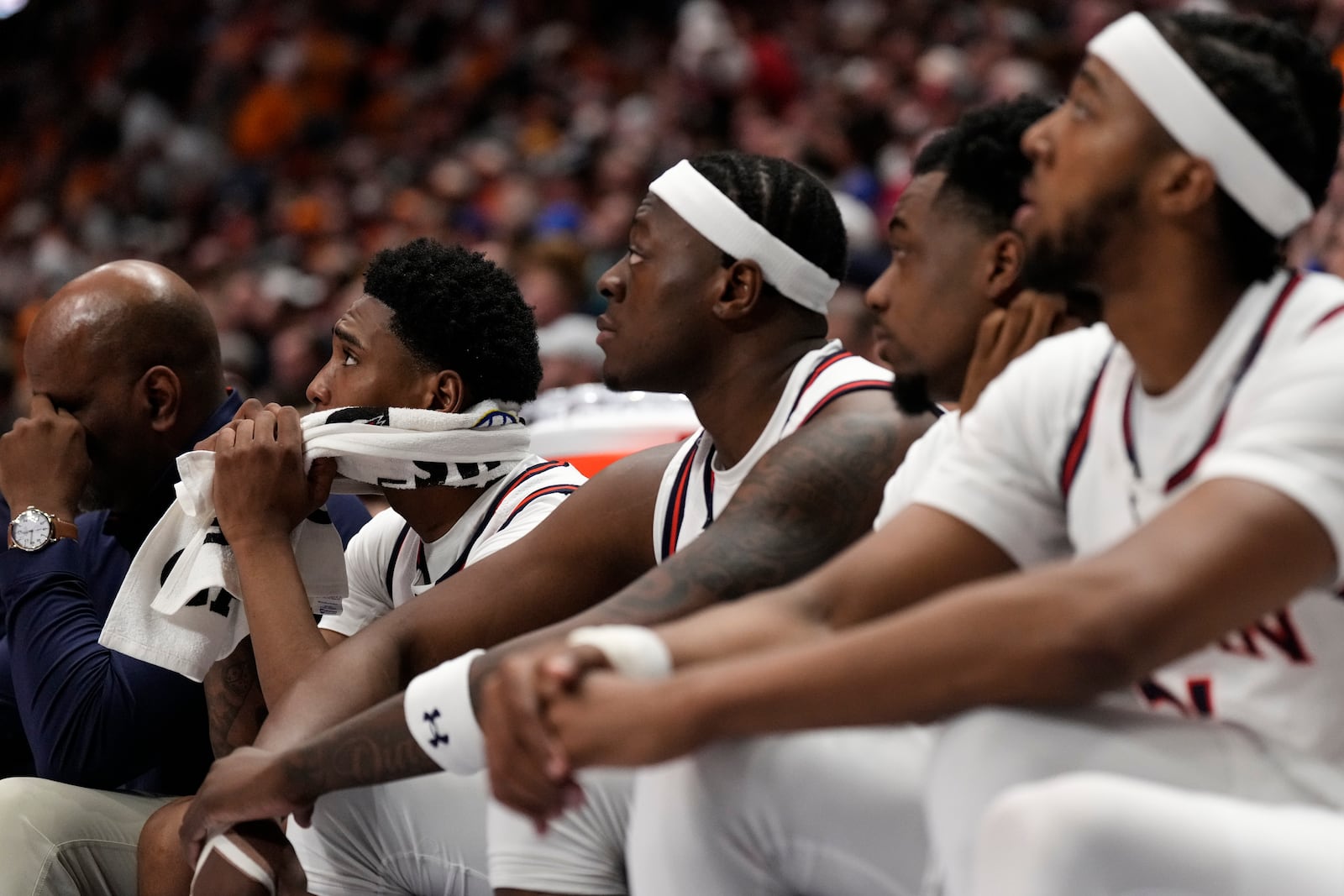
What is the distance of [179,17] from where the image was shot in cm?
1354

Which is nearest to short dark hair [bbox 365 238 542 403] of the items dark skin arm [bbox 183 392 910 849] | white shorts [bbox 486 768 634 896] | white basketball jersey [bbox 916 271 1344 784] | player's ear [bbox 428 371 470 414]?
player's ear [bbox 428 371 470 414]

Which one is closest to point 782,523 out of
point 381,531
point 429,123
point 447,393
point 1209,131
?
point 1209,131

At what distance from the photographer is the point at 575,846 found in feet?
7.36

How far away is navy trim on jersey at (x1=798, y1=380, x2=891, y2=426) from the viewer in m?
2.74

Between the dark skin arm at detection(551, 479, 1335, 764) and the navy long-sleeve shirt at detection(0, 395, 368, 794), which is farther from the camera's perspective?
the navy long-sleeve shirt at detection(0, 395, 368, 794)

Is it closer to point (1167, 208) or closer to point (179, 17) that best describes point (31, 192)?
point (179, 17)

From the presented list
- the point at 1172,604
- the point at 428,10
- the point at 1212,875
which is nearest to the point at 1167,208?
the point at 1172,604

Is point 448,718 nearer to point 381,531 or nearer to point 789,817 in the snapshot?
point 789,817

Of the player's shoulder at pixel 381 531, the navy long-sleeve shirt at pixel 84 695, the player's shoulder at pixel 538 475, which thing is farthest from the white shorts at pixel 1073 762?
the player's shoulder at pixel 381 531

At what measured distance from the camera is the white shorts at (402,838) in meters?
2.59

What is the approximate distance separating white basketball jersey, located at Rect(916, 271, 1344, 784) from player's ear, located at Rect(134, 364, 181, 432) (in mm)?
2034

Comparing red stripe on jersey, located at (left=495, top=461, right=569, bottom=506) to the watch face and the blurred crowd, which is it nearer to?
the watch face

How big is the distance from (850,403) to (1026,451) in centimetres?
73

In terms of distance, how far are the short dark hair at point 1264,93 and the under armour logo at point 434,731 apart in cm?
125
